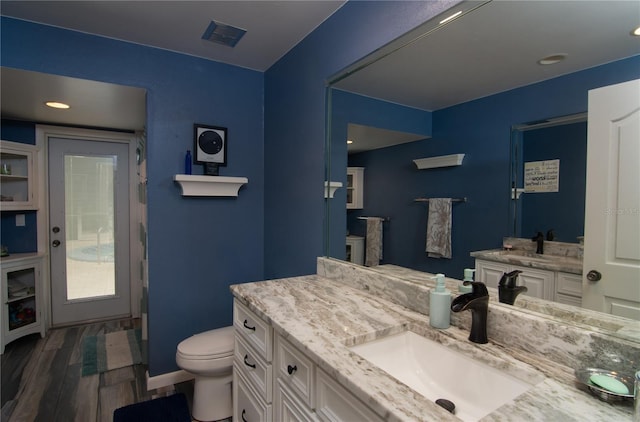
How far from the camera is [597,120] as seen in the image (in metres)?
0.89

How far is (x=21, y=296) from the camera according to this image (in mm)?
3025

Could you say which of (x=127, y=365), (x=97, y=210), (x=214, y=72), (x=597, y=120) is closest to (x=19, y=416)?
(x=127, y=365)

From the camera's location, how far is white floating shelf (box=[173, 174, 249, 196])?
234 cm

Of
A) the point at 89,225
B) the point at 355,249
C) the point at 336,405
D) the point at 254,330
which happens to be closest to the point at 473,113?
the point at 355,249

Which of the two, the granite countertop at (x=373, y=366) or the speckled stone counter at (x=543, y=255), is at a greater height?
the speckled stone counter at (x=543, y=255)

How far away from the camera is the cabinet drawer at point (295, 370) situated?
100 centimetres

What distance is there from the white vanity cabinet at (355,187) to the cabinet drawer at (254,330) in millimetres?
786

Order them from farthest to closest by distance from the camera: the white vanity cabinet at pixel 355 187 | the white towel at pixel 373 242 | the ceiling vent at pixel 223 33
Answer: the ceiling vent at pixel 223 33
the white vanity cabinet at pixel 355 187
the white towel at pixel 373 242

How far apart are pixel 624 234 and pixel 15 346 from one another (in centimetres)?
432

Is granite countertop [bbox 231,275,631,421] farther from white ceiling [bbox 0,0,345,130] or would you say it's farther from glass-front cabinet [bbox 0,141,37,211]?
glass-front cabinet [bbox 0,141,37,211]

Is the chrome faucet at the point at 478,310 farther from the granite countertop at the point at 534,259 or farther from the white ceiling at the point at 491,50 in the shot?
→ the white ceiling at the point at 491,50

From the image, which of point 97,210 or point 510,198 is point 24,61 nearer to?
point 97,210

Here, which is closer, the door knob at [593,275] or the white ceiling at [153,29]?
the door knob at [593,275]

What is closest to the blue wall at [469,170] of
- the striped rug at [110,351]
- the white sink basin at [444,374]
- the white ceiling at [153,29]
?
the white sink basin at [444,374]
